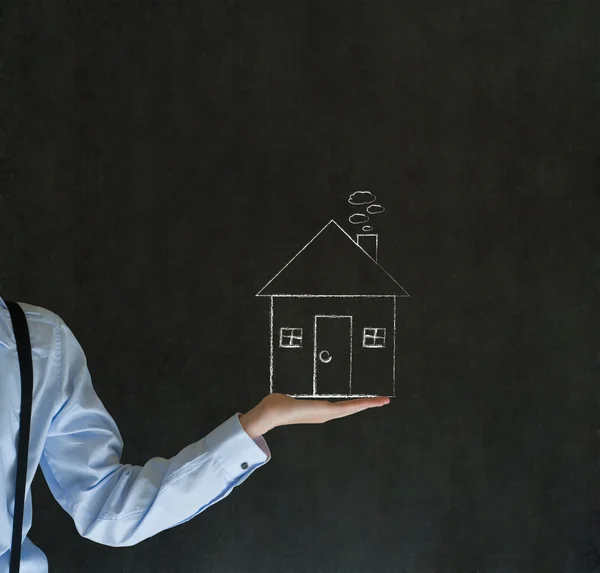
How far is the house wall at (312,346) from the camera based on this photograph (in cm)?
195

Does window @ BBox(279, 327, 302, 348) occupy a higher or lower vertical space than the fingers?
lower

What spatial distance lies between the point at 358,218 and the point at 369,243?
8 centimetres

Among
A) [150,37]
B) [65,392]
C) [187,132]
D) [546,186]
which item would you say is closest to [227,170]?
[187,132]

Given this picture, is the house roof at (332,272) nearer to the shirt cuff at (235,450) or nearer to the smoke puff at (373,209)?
the smoke puff at (373,209)

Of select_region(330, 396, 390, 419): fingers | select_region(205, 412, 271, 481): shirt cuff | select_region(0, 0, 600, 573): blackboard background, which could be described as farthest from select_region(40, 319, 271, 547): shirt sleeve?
select_region(0, 0, 600, 573): blackboard background

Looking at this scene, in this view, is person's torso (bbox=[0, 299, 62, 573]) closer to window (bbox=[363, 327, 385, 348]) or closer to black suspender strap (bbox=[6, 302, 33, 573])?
black suspender strap (bbox=[6, 302, 33, 573])

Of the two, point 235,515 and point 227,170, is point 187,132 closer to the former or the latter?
point 227,170

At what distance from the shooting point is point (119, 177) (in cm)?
196

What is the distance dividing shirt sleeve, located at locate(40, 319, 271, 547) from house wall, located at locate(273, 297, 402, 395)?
3.22 ft

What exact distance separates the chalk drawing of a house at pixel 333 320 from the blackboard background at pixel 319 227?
0.04m

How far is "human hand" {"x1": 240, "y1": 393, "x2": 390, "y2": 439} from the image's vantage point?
2.90 ft

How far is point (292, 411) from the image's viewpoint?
887mm

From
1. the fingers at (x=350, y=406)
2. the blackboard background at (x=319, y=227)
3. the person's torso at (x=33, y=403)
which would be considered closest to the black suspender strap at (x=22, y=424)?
the person's torso at (x=33, y=403)

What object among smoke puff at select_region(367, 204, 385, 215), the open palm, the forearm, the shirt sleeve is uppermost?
smoke puff at select_region(367, 204, 385, 215)
